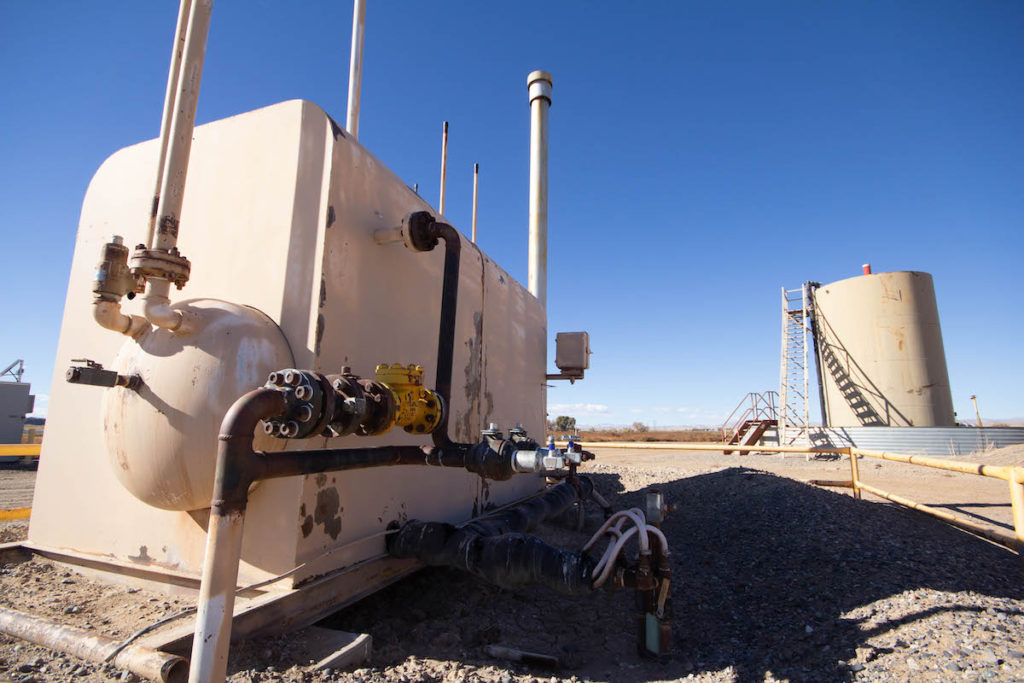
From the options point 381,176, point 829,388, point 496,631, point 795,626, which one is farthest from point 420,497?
point 829,388

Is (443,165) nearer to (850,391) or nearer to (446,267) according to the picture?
(446,267)

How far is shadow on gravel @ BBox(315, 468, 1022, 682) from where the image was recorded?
2.65 m

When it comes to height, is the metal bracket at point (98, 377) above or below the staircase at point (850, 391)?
below

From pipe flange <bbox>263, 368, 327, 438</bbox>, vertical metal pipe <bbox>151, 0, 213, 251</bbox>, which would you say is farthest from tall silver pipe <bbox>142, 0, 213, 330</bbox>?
pipe flange <bbox>263, 368, 327, 438</bbox>

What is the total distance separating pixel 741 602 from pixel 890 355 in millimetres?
14742

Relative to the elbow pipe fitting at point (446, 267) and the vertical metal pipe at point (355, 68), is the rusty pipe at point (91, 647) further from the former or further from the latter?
the vertical metal pipe at point (355, 68)

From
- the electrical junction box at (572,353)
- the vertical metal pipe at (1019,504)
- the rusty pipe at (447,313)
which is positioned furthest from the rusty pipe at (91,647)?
the electrical junction box at (572,353)

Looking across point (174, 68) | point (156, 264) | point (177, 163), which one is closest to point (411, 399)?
point (156, 264)

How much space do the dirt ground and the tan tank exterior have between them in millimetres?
365

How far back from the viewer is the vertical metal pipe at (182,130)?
246 centimetres

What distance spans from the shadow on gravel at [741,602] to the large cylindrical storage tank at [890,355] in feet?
39.7

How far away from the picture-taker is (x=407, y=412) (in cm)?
269

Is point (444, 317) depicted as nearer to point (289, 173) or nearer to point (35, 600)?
point (289, 173)

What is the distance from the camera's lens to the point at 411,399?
272 cm
